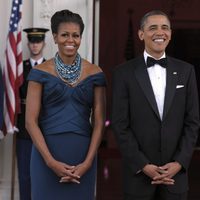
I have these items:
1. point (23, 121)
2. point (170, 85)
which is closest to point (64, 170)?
point (170, 85)

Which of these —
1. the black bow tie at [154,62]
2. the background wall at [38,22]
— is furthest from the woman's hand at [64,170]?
the background wall at [38,22]

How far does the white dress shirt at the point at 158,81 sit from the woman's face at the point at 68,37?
1.50 ft

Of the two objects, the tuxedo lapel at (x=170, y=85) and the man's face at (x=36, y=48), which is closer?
the tuxedo lapel at (x=170, y=85)

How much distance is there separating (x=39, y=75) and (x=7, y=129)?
5.75 ft

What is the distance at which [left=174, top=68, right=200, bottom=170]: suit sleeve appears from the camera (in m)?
3.08

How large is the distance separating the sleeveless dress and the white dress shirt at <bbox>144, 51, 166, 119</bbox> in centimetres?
31

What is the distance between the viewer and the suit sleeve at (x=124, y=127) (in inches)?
120

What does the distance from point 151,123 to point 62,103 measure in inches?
21.6

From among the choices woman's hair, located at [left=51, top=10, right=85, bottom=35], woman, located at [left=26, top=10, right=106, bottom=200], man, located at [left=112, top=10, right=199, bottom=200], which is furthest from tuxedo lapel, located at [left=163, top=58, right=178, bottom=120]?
woman's hair, located at [left=51, top=10, right=85, bottom=35]

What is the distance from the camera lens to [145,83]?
3.12m

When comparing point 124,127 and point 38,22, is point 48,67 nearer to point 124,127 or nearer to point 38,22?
point 124,127

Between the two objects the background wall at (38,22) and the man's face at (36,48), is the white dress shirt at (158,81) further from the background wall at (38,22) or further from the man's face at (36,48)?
the background wall at (38,22)

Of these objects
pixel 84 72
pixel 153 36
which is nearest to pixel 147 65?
pixel 153 36

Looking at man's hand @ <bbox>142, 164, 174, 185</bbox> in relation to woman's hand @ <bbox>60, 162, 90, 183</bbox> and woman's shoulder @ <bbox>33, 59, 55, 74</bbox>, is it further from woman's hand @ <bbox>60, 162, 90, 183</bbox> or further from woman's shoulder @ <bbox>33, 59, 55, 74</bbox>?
woman's shoulder @ <bbox>33, 59, 55, 74</bbox>
